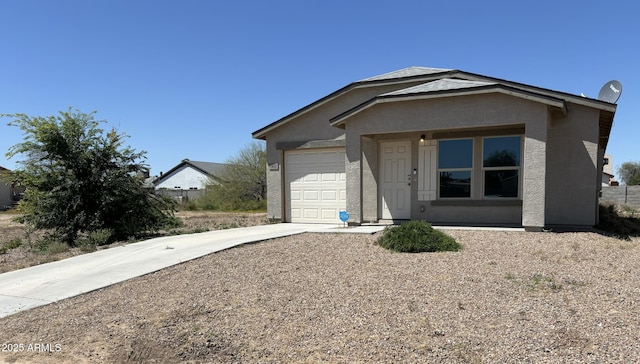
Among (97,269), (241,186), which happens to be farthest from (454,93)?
(241,186)

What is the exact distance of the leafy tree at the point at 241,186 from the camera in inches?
1119

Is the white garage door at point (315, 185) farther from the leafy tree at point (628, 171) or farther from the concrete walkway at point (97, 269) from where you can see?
the leafy tree at point (628, 171)

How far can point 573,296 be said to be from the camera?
15.0 ft

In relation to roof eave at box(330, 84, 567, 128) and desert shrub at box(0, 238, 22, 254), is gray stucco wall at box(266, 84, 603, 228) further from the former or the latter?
desert shrub at box(0, 238, 22, 254)

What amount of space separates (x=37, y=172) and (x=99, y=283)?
6.73 metres

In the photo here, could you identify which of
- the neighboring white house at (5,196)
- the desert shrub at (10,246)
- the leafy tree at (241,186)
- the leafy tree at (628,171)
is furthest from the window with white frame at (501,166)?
the leafy tree at (628,171)

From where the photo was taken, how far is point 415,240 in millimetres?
7441

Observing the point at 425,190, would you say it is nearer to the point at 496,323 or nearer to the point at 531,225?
the point at 531,225

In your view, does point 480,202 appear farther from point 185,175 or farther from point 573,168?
point 185,175

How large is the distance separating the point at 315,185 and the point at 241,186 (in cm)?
1642

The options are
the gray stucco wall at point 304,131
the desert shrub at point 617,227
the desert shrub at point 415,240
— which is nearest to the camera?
the desert shrub at point 415,240

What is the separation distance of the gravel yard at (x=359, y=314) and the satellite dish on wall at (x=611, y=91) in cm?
779

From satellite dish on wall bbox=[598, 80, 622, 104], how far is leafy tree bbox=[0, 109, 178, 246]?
14.7m

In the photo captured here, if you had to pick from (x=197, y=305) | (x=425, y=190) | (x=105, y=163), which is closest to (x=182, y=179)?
(x=105, y=163)
